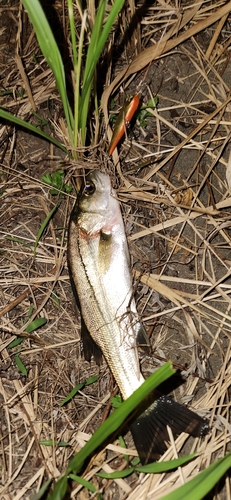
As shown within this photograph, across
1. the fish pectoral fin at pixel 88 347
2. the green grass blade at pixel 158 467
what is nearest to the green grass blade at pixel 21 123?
the fish pectoral fin at pixel 88 347

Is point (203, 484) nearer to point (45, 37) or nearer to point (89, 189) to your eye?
point (89, 189)

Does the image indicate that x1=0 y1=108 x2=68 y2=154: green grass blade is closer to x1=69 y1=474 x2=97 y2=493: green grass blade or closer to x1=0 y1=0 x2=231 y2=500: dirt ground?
x1=0 y1=0 x2=231 y2=500: dirt ground

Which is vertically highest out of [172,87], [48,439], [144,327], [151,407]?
[172,87]

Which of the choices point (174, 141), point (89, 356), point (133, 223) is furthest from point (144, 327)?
point (174, 141)

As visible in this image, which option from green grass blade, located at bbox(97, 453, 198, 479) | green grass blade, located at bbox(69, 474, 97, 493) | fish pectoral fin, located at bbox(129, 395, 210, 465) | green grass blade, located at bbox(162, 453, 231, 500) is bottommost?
green grass blade, located at bbox(69, 474, 97, 493)

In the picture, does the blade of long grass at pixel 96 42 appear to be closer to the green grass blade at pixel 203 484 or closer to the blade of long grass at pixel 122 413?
the blade of long grass at pixel 122 413

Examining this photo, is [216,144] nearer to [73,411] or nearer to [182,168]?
[182,168]

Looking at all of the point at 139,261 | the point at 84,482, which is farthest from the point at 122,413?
the point at 139,261

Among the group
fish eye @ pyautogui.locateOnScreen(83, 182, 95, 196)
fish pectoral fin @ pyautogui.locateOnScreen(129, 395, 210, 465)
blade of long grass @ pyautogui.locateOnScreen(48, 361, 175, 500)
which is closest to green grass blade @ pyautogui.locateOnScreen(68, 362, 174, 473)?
blade of long grass @ pyautogui.locateOnScreen(48, 361, 175, 500)
